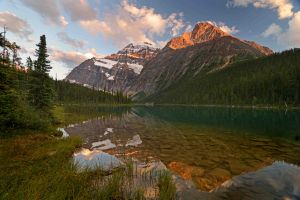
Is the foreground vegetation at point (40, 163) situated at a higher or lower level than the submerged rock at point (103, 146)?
higher

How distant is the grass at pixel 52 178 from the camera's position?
9.44m

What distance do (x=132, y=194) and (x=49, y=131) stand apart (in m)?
24.5

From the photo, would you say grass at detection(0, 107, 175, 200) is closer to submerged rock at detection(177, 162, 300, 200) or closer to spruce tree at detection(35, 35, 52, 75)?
submerged rock at detection(177, 162, 300, 200)

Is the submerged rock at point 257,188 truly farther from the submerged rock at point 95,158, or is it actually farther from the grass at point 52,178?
the submerged rock at point 95,158

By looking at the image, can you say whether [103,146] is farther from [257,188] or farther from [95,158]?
[257,188]

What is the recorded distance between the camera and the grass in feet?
31.0

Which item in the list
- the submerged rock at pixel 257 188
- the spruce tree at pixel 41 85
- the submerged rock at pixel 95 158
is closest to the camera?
the submerged rock at pixel 257 188

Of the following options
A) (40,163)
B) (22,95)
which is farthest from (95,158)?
(22,95)

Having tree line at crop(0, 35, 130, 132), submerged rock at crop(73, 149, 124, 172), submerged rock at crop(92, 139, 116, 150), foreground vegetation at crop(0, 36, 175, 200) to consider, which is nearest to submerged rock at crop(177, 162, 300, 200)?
foreground vegetation at crop(0, 36, 175, 200)

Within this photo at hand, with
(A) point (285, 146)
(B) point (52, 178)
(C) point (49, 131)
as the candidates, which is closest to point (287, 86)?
(A) point (285, 146)

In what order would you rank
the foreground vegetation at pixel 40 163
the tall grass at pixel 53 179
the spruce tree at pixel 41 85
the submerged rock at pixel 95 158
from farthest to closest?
the spruce tree at pixel 41 85 < the submerged rock at pixel 95 158 < the foreground vegetation at pixel 40 163 < the tall grass at pixel 53 179

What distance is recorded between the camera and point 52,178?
1124cm

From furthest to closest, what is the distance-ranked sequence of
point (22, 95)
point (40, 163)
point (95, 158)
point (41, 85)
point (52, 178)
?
1. point (41, 85)
2. point (22, 95)
3. point (95, 158)
4. point (40, 163)
5. point (52, 178)

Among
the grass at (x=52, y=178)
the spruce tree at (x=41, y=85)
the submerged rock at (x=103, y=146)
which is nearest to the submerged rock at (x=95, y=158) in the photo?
the grass at (x=52, y=178)
